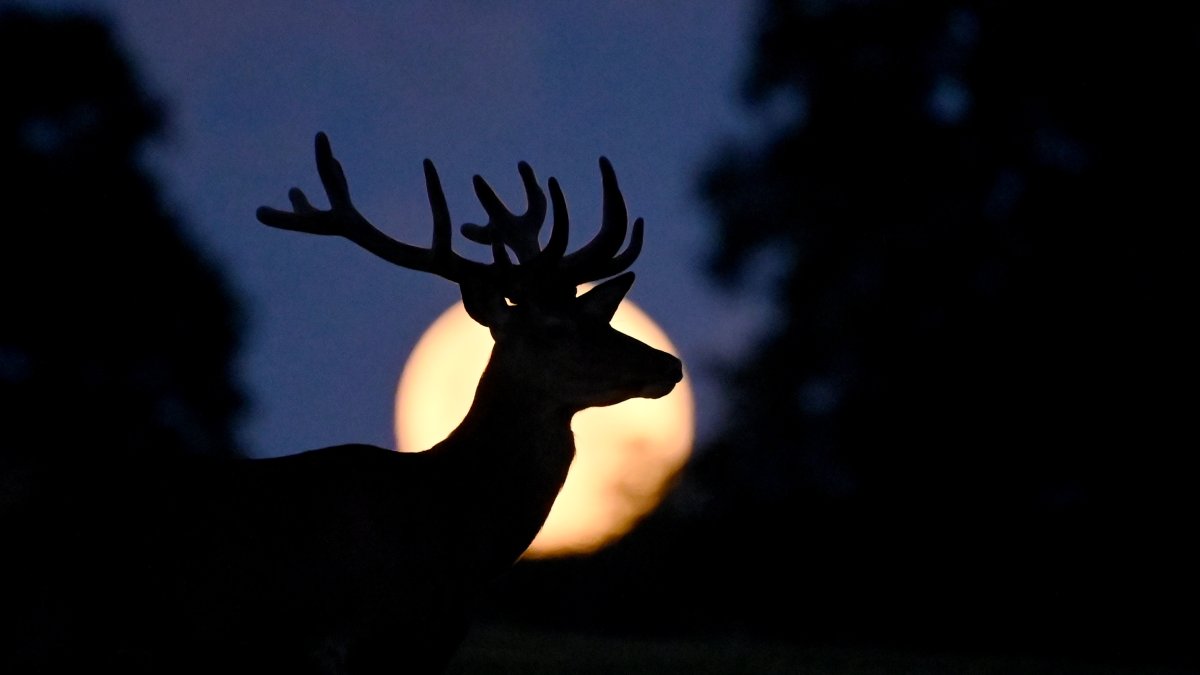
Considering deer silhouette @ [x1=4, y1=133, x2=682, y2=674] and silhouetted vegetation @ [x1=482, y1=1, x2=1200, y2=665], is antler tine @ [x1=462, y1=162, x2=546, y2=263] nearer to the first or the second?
deer silhouette @ [x1=4, y1=133, x2=682, y2=674]

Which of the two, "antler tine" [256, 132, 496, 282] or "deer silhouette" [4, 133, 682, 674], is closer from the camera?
"deer silhouette" [4, 133, 682, 674]

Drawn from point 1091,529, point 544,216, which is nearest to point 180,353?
point 1091,529

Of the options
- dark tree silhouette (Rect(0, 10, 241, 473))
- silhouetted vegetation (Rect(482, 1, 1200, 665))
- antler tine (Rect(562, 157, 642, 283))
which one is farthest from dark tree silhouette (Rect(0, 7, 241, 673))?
antler tine (Rect(562, 157, 642, 283))

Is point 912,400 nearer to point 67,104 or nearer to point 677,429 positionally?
point 677,429

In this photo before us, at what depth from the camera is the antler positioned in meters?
7.77

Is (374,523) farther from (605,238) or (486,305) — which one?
(605,238)

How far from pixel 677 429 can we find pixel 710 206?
2584 millimetres

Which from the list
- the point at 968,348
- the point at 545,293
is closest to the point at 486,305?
the point at 545,293

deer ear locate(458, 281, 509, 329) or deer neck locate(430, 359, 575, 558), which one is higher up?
deer ear locate(458, 281, 509, 329)

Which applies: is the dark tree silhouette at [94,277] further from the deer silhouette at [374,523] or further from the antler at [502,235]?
the deer silhouette at [374,523]

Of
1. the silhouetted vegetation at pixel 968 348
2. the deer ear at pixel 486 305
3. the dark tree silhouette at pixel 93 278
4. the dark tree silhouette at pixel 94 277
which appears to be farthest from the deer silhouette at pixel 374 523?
the dark tree silhouette at pixel 94 277

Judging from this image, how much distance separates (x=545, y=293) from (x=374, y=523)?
1.39 m

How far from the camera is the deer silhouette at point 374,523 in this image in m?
6.46

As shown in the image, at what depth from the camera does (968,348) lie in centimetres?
1700
